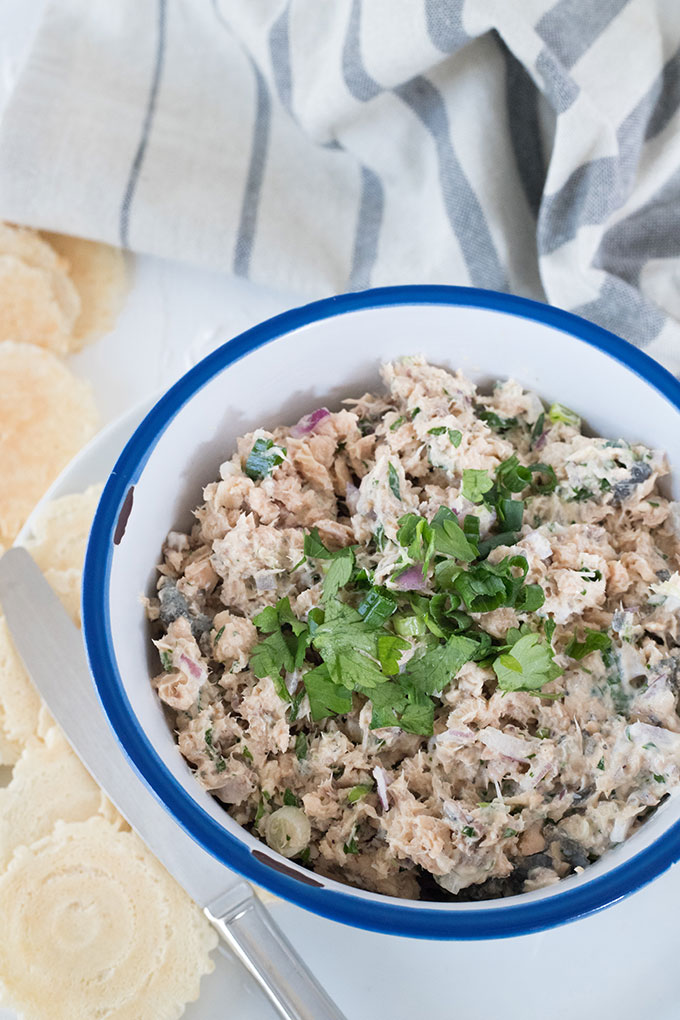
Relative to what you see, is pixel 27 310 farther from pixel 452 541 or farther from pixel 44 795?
pixel 452 541

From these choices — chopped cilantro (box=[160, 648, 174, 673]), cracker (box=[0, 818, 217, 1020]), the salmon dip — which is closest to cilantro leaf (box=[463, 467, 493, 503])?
Answer: the salmon dip

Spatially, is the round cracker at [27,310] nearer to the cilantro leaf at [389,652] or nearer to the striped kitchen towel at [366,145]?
the striped kitchen towel at [366,145]

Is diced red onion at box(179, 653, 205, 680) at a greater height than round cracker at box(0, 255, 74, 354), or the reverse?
diced red onion at box(179, 653, 205, 680)

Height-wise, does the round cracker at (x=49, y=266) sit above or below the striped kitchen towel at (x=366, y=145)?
below

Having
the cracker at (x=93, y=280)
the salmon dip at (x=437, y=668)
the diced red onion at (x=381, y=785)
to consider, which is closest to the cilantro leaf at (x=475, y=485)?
the salmon dip at (x=437, y=668)

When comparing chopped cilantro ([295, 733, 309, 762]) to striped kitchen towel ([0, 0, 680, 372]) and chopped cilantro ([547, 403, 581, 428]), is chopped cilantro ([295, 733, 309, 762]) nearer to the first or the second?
chopped cilantro ([547, 403, 581, 428])

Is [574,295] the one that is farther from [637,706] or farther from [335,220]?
[637,706]
